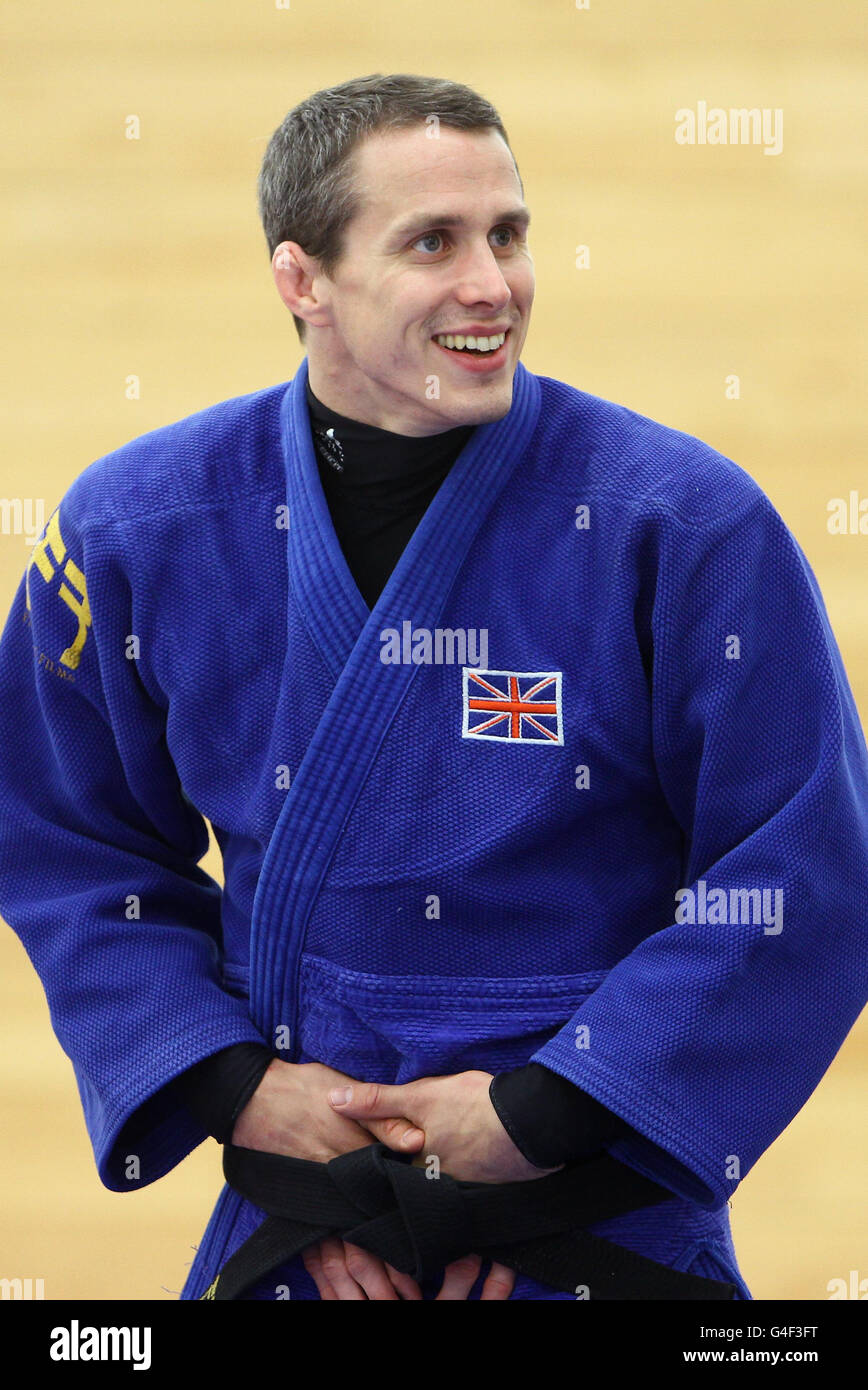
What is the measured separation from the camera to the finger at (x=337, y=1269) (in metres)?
1.29

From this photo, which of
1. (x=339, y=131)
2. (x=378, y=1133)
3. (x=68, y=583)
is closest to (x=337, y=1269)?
(x=378, y=1133)

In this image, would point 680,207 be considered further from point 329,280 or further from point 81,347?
point 329,280

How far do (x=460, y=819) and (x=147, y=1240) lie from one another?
4.93 ft

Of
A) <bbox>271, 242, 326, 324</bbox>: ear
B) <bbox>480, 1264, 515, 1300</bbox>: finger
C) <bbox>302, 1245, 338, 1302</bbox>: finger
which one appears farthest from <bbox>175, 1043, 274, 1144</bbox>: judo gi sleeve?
<bbox>271, 242, 326, 324</bbox>: ear

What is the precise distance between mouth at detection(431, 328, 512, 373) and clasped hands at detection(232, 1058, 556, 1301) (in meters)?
0.53

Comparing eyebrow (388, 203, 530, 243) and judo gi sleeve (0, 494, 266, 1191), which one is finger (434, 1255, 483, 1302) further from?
eyebrow (388, 203, 530, 243)

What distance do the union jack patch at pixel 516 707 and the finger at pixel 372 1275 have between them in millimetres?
404

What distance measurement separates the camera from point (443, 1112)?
123cm

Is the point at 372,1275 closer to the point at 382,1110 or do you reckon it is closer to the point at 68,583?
the point at 382,1110

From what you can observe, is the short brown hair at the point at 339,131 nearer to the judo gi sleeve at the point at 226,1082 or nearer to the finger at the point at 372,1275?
the judo gi sleeve at the point at 226,1082

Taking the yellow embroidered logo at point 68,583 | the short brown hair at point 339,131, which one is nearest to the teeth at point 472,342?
the short brown hair at point 339,131

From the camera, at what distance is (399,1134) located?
125 centimetres

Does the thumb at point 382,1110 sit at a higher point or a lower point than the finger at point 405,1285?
higher
